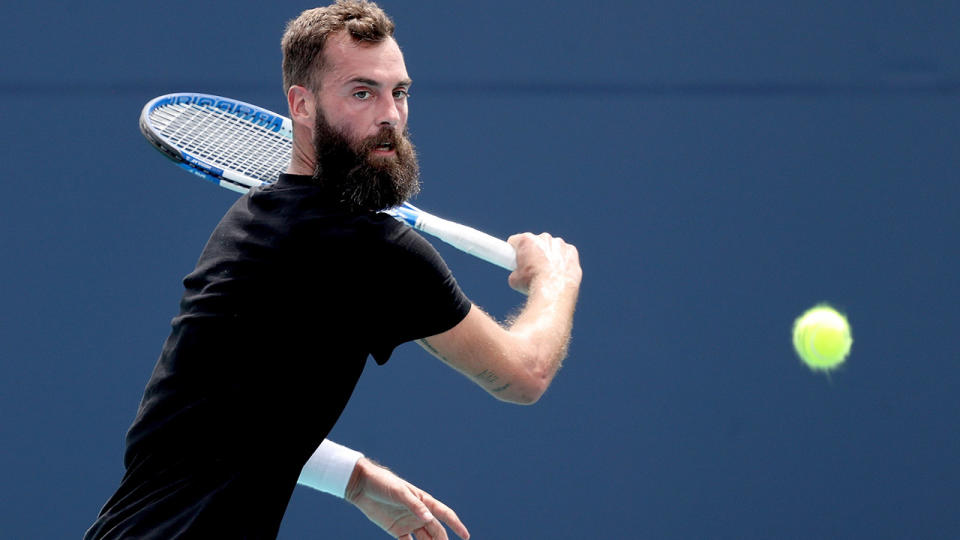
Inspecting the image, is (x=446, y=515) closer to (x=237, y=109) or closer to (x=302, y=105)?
(x=302, y=105)

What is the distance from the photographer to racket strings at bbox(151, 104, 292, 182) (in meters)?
2.55

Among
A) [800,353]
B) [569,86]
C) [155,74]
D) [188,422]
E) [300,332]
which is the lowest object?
[188,422]

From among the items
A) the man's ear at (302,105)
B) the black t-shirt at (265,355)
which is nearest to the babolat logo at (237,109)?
the man's ear at (302,105)

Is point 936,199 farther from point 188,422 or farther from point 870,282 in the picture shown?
point 188,422

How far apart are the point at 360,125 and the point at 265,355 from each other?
402mm

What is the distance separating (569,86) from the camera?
3676 mm

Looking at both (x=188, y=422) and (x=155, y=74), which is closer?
(x=188, y=422)

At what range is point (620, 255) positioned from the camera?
3.66 meters

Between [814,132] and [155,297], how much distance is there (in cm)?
221

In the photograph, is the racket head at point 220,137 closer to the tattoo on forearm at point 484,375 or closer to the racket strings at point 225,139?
the racket strings at point 225,139

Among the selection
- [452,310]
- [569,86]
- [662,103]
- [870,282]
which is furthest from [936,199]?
[452,310]

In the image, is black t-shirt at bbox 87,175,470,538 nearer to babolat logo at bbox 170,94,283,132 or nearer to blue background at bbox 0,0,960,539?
babolat logo at bbox 170,94,283,132

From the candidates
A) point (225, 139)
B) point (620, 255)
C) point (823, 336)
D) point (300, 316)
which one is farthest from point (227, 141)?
point (823, 336)

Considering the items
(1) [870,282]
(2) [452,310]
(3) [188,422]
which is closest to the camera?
(3) [188,422]
